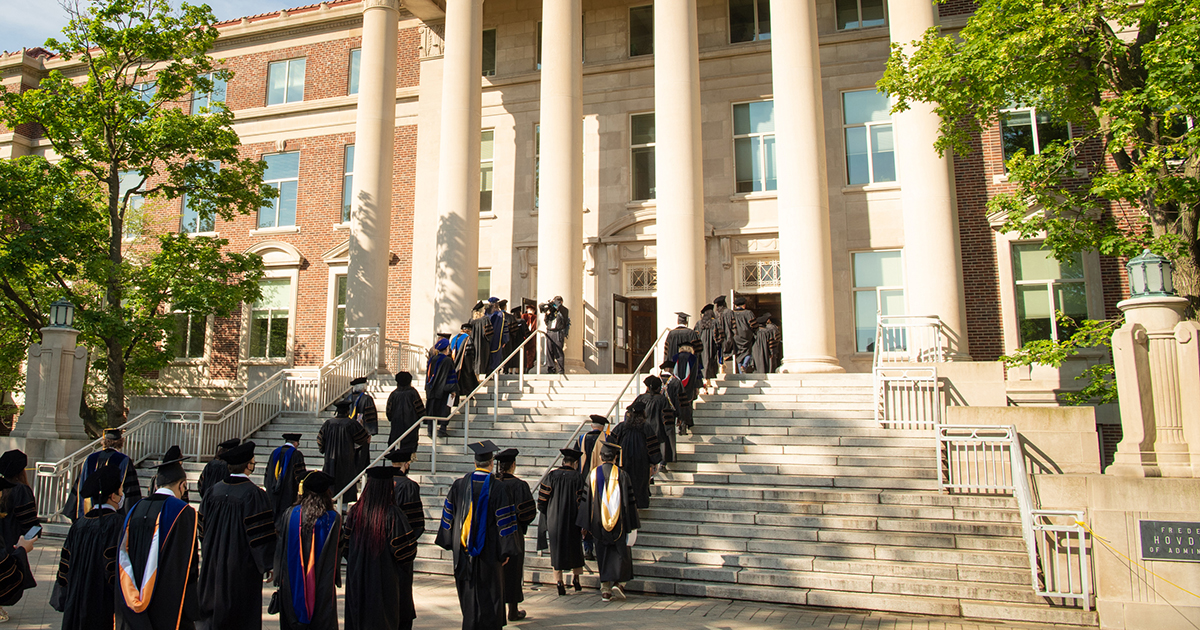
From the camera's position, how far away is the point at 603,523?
8562 mm

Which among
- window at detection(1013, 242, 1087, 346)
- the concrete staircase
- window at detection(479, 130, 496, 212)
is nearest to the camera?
the concrete staircase

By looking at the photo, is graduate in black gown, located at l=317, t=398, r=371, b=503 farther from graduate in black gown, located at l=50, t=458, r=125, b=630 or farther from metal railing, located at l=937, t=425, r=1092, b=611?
metal railing, located at l=937, t=425, r=1092, b=611

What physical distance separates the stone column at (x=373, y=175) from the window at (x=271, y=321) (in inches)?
212

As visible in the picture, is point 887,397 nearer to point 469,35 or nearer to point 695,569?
point 695,569

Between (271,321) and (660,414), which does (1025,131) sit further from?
(271,321)

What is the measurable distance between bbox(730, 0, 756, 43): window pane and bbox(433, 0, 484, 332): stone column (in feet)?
22.0

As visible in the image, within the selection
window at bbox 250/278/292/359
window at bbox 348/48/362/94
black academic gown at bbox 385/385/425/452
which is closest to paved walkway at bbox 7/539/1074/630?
black academic gown at bbox 385/385/425/452

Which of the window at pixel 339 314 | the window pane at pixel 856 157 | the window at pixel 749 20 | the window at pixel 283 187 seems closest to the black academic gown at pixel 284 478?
the window at pixel 339 314

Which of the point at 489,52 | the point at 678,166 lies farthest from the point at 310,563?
the point at 489,52

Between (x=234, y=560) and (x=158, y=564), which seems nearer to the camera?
(x=158, y=564)

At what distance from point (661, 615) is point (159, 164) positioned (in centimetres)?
2557

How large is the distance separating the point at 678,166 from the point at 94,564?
46.0ft

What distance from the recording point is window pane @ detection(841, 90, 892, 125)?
2086 centimetres

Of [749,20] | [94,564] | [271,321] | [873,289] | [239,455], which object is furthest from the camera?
[271,321]
